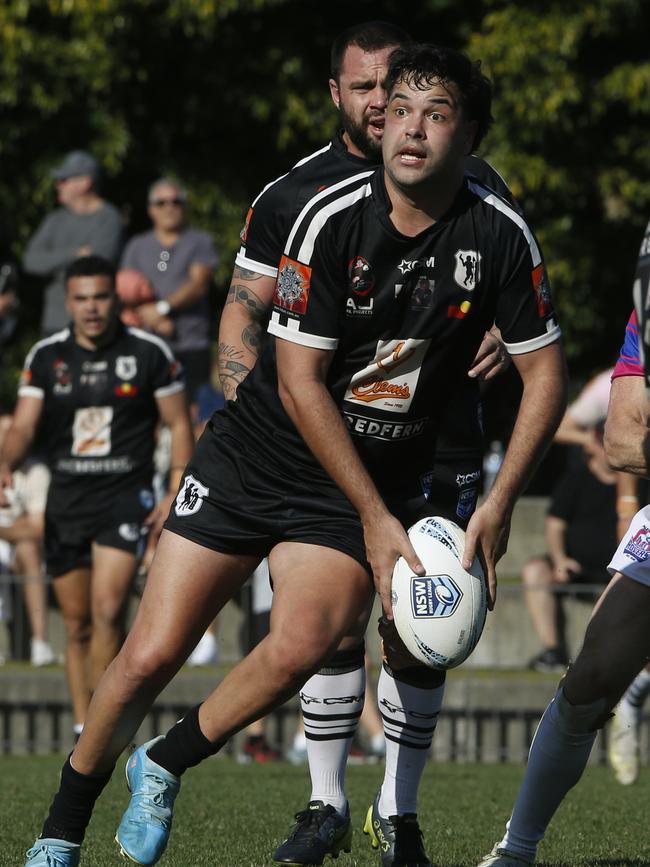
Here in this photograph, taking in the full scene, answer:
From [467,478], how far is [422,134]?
1.21m

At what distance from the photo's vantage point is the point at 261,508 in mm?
5039

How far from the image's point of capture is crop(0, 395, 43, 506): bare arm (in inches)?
396

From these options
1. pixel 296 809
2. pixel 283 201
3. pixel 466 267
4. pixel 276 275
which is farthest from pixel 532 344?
pixel 296 809

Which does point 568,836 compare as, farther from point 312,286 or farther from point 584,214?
point 584,214

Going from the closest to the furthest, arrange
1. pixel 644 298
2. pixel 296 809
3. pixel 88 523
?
pixel 644 298 → pixel 296 809 → pixel 88 523

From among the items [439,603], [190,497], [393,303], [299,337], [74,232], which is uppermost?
[393,303]

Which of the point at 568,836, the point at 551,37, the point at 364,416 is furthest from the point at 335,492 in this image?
the point at 551,37

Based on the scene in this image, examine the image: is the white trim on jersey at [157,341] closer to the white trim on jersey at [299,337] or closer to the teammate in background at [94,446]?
the teammate in background at [94,446]

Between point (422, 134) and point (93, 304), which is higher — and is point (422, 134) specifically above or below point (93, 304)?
above

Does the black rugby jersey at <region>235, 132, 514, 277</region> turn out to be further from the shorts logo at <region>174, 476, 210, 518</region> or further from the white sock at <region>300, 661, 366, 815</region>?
the white sock at <region>300, 661, 366, 815</region>

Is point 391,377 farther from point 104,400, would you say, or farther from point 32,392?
point 32,392

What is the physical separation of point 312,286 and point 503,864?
76.1 inches

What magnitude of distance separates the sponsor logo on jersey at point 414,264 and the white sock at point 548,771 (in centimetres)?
142

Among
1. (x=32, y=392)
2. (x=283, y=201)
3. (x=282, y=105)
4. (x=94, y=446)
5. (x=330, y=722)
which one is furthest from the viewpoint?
(x=282, y=105)
